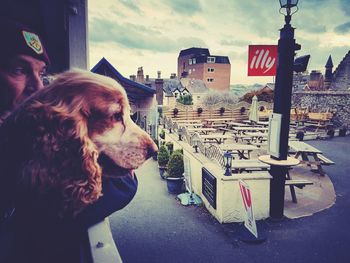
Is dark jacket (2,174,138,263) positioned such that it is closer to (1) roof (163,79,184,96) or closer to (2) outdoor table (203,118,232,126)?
(2) outdoor table (203,118,232,126)

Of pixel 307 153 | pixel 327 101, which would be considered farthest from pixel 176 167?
pixel 327 101

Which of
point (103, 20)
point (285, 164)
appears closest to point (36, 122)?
point (103, 20)

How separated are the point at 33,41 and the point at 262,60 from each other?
4.70m

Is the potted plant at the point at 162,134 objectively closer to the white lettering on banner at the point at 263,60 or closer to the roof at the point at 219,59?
the white lettering on banner at the point at 263,60

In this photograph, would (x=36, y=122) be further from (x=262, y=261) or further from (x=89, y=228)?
(x=262, y=261)

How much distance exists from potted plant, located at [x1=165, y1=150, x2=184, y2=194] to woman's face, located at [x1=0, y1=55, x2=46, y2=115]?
21.3 feet

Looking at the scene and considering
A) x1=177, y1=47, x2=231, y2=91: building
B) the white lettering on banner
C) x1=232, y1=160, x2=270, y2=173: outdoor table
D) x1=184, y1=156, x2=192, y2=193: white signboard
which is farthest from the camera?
x1=177, y1=47, x2=231, y2=91: building

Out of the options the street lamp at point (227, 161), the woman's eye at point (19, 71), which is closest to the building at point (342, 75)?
the street lamp at point (227, 161)

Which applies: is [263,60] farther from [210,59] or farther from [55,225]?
[210,59]

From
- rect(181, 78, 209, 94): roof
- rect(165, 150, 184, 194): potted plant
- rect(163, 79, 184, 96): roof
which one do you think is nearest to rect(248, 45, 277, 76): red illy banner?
rect(165, 150, 184, 194): potted plant

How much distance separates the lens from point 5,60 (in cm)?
127

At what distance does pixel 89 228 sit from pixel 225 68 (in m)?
59.3

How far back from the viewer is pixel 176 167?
305 inches

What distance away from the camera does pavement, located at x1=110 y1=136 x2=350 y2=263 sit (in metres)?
4.73
